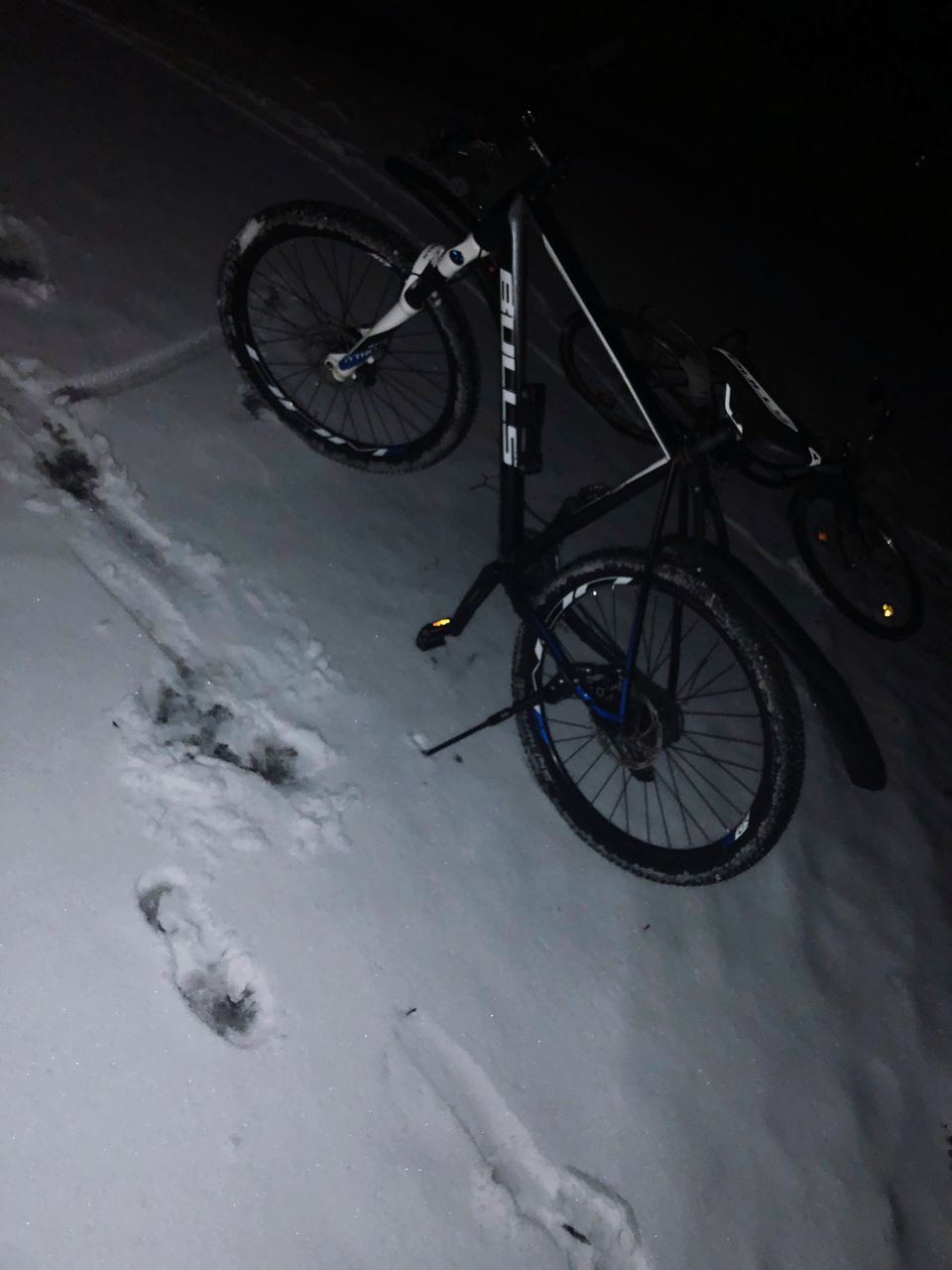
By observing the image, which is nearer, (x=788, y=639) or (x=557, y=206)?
(x=788, y=639)

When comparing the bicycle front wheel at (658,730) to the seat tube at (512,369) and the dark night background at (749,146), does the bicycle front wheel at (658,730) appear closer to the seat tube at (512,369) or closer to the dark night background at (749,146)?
the seat tube at (512,369)

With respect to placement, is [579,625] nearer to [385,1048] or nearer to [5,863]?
[385,1048]

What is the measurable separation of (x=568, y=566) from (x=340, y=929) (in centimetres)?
105

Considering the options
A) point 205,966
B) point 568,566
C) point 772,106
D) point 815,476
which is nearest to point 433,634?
point 568,566

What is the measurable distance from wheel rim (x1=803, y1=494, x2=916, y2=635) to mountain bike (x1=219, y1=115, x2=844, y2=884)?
932 mm

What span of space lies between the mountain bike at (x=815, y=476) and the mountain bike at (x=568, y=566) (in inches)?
27.7

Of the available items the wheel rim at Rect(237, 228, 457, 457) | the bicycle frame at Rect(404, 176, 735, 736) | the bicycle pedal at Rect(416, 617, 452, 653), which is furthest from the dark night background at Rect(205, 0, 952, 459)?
the bicycle pedal at Rect(416, 617, 452, 653)

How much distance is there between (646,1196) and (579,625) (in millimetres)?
1372

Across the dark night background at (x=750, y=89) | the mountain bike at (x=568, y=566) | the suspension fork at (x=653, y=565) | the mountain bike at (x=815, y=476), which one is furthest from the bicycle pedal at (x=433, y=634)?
the dark night background at (x=750, y=89)

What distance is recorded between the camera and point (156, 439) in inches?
97.9

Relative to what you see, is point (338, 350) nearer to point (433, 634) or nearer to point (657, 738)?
point (433, 634)

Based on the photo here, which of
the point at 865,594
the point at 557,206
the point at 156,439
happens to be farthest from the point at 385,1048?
the point at 557,206

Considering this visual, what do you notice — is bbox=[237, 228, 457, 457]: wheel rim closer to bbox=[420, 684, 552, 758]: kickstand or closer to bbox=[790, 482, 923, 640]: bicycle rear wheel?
bbox=[420, 684, 552, 758]: kickstand

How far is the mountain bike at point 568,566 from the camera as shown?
5.88 ft
